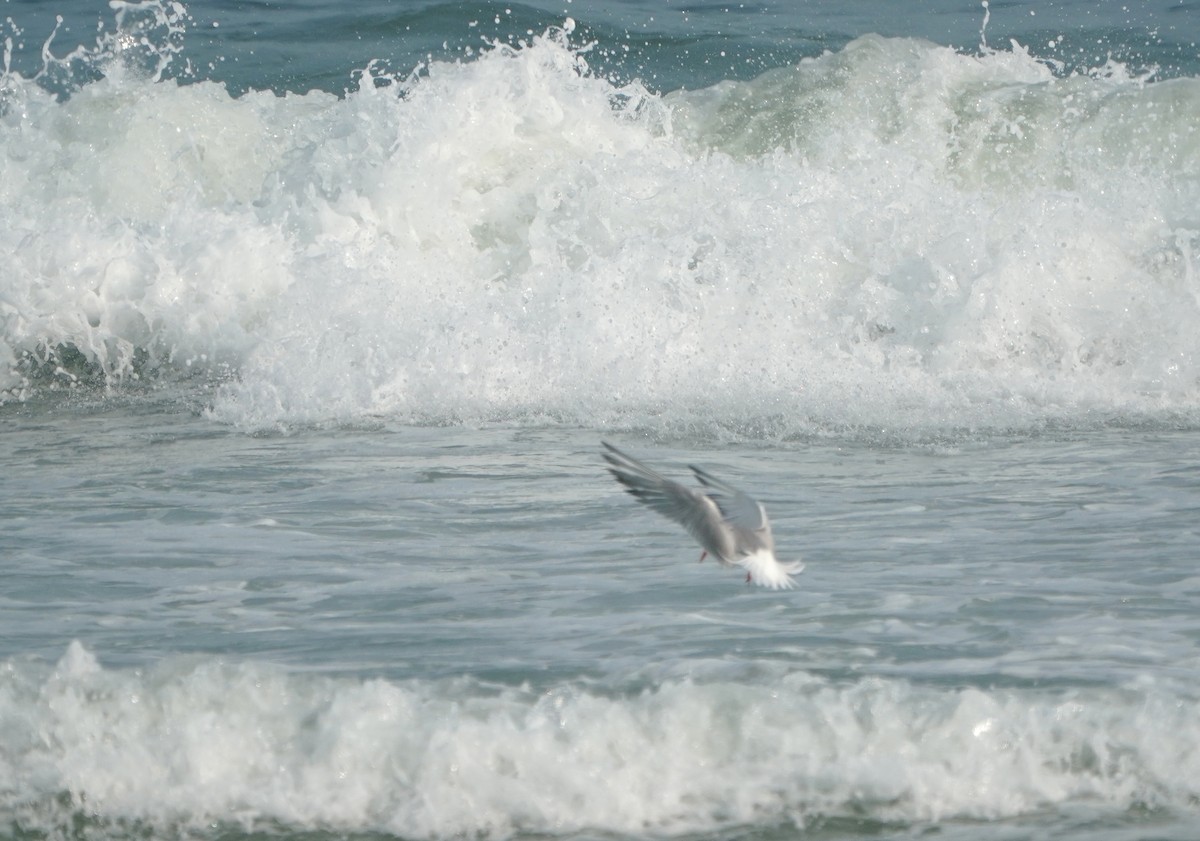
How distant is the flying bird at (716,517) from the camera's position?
3582 mm

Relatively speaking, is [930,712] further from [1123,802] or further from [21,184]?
[21,184]

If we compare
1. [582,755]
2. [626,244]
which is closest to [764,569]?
[582,755]

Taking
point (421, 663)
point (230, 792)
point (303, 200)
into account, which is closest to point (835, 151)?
point (303, 200)

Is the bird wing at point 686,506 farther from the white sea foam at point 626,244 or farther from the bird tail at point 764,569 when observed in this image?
the white sea foam at point 626,244

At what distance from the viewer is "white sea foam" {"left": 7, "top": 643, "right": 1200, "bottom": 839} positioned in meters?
3.76

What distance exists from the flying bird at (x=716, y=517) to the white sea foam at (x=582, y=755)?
477mm

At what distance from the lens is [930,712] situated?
3984mm

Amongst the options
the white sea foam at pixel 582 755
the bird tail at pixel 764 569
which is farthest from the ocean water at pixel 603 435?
the bird tail at pixel 764 569

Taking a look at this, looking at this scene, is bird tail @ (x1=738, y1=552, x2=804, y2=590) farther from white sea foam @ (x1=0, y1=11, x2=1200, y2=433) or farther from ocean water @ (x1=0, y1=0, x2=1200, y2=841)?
white sea foam @ (x1=0, y1=11, x2=1200, y2=433)

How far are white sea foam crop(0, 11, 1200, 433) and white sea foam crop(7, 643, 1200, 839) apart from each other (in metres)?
3.40

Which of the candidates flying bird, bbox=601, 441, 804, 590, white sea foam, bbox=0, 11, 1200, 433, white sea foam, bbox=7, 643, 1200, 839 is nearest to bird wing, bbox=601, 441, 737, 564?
flying bird, bbox=601, 441, 804, 590

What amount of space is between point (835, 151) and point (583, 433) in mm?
4155

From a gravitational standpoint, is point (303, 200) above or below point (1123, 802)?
above

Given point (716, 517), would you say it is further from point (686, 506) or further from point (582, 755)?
point (582, 755)
